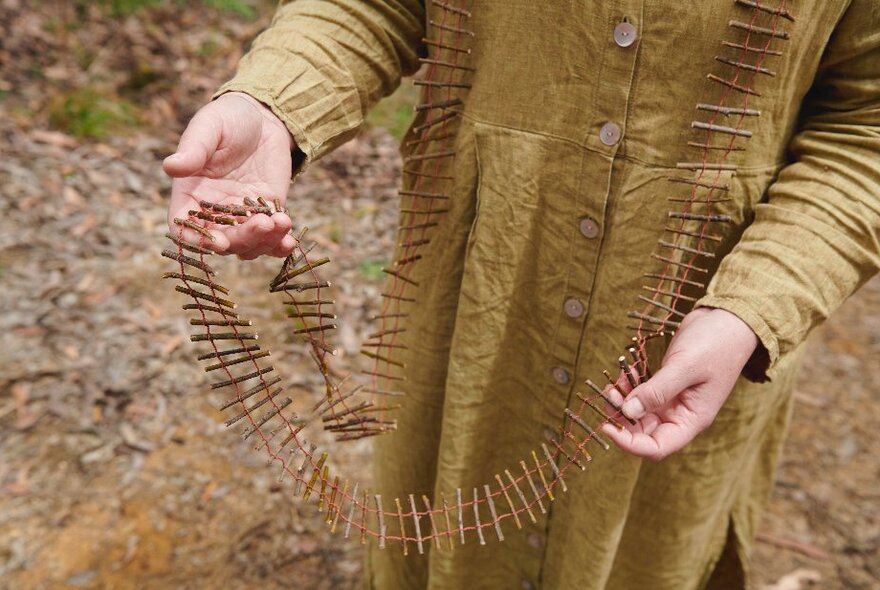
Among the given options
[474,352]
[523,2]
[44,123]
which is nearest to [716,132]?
[523,2]

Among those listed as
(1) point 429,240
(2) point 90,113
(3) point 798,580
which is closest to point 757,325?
(1) point 429,240

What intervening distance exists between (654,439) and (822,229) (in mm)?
578

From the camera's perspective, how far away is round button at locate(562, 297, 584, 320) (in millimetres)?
1604

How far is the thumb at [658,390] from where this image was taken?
49.7 inches

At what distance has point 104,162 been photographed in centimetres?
522

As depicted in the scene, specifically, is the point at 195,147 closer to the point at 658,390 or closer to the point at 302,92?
the point at 302,92

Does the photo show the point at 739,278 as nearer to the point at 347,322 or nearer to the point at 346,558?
the point at 346,558

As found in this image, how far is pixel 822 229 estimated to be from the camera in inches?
55.1

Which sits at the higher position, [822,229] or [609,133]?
[609,133]

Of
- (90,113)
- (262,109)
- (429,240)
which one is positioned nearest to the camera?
(262,109)

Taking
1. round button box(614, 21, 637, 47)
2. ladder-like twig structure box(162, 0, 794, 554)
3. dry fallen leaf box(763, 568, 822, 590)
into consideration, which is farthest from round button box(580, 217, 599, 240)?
dry fallen leaf box(763, 568, 822, 590)

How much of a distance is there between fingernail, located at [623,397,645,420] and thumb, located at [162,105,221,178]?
93 cm

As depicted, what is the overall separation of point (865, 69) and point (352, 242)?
3952mm

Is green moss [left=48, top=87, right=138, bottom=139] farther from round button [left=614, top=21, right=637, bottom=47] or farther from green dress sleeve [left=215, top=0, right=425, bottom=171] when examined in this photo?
round button [left=614, top=21, right=637, bottom=47]
